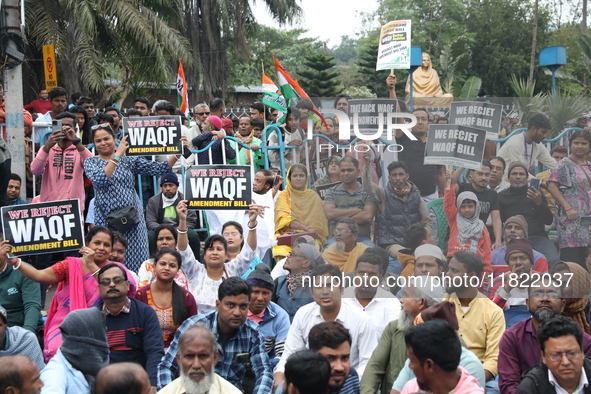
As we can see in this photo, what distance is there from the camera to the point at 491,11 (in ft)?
113

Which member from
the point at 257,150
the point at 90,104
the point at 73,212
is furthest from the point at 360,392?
the point at 90,104

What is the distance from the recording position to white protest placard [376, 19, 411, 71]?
28.7 ft

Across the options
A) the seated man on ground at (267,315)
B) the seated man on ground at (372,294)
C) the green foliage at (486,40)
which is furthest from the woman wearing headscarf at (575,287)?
the green foliage at (486,40)

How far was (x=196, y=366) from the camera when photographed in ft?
14.4

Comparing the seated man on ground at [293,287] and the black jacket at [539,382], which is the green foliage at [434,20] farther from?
the black jacket at [539,382]

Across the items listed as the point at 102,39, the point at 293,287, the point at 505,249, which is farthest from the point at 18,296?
the point at 102,39

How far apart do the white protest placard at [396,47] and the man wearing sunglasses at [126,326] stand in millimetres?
4606

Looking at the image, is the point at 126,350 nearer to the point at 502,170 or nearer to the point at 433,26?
the point at 502,170

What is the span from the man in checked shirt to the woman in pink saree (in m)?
0.91

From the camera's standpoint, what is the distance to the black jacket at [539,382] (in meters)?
4.36

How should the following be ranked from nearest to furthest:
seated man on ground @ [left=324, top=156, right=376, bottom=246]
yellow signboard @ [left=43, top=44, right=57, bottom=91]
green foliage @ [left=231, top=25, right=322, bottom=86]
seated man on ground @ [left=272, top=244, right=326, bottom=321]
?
seated man on ground @ [left=324, top=156, right=376, bottom=246], seated man on ground @ [left=272, top=244, right=326, bottom=321], yellow signboard @ [left=43, top=44, right=57, bottom=91], green foliage @ [left=231, top=25, right=322, bottom=86]

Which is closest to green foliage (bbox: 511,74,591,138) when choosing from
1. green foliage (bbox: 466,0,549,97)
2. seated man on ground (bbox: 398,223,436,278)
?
seated man on ground (bbox: 398,223,436,278)

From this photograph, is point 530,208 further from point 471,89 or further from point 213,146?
point 471,89

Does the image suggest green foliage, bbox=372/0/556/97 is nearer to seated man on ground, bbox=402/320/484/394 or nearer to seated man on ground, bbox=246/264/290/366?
seated man on ground, bbox=246/264/290/366
